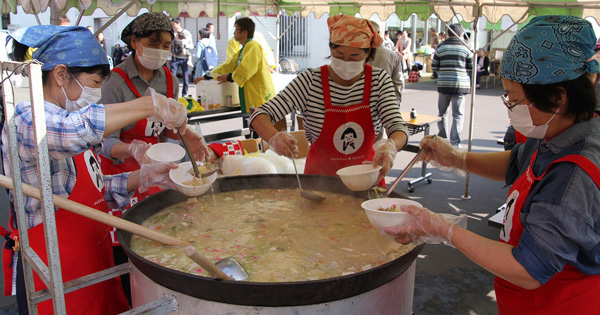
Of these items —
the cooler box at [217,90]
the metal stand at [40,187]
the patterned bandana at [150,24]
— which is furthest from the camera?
the cooler box at [217,90]

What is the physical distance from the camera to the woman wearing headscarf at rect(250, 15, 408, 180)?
2629mm

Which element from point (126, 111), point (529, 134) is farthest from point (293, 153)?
point (529, 134)

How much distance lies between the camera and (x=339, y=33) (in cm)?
262

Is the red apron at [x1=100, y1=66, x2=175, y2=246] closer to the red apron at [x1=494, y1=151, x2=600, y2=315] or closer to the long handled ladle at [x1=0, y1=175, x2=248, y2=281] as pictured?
the long handled ladle at [x1=0, y1=175, x2=248, y2=281]

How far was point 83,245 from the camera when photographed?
190 cm

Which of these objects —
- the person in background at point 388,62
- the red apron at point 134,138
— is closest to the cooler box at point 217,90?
the person in background at point 388,62

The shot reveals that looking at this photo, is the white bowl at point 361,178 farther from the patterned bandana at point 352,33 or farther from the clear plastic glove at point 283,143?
the patterned bandana at point 352,33

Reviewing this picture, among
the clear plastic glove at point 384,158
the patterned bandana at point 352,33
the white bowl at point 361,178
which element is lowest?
the white bowl at point 361,178

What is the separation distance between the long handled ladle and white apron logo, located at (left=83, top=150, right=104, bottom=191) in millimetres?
617

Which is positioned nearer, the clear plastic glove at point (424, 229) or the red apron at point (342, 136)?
the clear plastic glove at point (424, 229)

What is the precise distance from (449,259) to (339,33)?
258cm

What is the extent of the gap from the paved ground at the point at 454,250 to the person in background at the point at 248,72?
93.4 inches

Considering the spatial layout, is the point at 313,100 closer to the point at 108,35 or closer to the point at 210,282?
the point at 210,282

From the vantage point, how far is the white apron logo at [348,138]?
2904 millimetres
